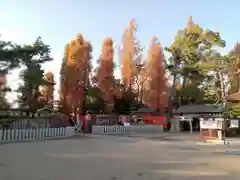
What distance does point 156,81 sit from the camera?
1266 inches

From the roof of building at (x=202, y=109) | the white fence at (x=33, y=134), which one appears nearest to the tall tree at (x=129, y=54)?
the roof of building at (x=202, y=109)

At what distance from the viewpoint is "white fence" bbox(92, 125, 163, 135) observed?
22.0m

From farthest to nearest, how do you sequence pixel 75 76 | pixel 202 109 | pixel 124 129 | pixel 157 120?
pixel 75 76
pixel 157 120
pixel 202 109
pixel 124 129

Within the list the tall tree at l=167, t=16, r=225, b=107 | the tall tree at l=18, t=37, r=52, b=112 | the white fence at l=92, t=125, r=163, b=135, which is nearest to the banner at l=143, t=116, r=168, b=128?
the white fence at l=92, t=125, r=163, b=135

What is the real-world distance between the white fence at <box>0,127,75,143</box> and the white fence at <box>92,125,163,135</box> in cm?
415

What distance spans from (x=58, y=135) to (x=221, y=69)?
47.3 ft

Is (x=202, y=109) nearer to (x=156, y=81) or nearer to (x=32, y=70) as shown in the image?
(x=156, y=81)

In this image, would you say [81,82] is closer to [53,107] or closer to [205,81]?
[53,107]

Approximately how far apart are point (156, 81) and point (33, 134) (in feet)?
62.4

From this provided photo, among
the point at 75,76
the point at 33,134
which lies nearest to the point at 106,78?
the point at 75,76

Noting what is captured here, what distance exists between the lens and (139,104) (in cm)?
3675

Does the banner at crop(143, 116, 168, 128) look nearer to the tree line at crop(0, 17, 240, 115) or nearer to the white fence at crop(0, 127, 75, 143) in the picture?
the tree line at crop(0, 17, 240, 115)

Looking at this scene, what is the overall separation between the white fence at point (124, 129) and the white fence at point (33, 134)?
4150mm

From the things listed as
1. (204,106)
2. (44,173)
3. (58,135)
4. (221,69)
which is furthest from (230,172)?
(204,106)
